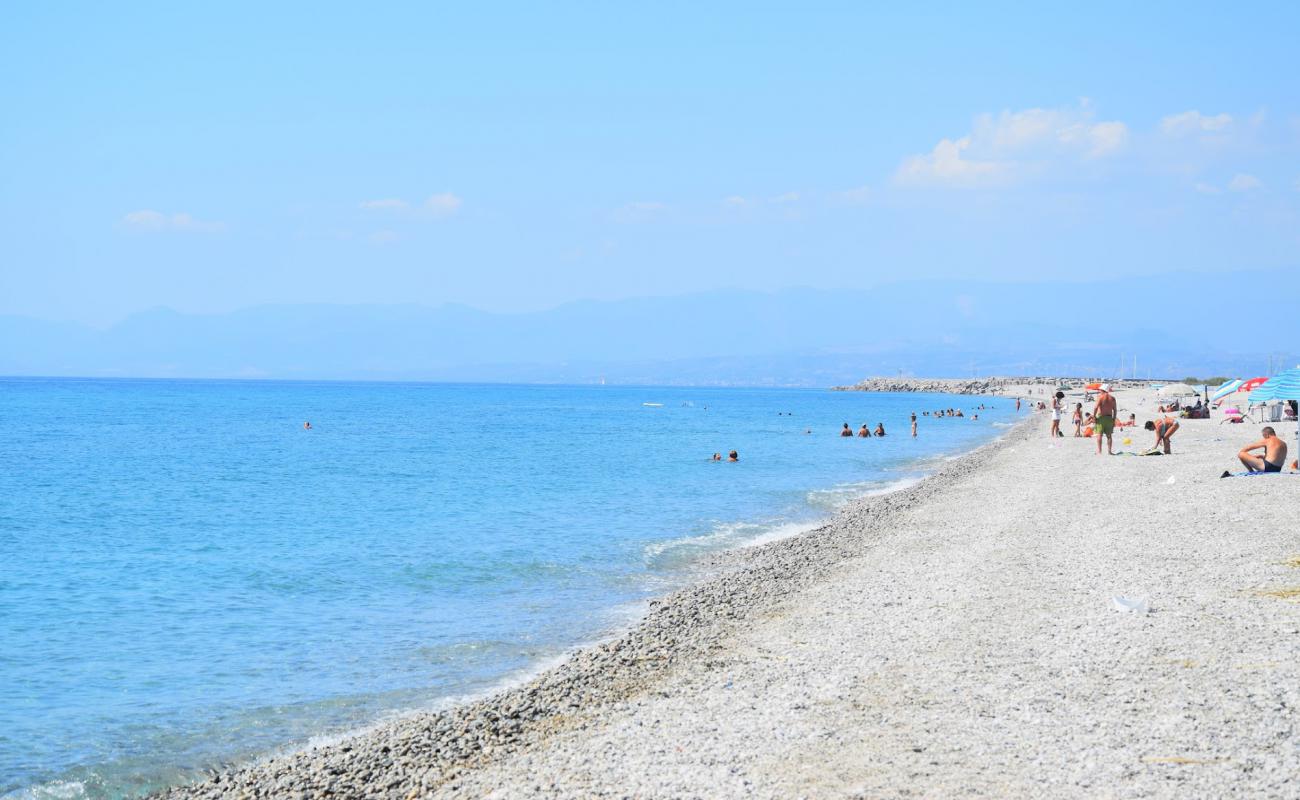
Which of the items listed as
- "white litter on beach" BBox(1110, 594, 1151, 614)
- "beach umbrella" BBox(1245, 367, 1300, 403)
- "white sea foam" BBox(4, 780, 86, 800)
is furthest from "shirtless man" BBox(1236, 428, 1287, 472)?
"white sea foam" BBox(4, 780, 86, 800)

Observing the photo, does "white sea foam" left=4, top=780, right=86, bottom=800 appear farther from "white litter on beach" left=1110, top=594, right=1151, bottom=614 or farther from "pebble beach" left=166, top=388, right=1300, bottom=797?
"white litter on beach" left=1110, top=594, right=1151, bottom=614

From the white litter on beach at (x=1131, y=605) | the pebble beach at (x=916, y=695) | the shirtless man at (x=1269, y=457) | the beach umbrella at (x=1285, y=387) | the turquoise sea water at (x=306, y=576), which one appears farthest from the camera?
the shirtless man at (x=1269, y=457)

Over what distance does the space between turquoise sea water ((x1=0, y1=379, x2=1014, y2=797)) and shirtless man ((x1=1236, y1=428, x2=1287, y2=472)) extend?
890 cm

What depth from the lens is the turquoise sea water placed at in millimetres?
10070

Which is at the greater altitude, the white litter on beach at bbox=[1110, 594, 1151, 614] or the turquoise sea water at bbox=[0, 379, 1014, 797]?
the white litter on beach at bbox=[1110, 594, 1151, 614]

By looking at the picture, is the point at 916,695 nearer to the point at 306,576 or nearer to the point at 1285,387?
the point at 306,576

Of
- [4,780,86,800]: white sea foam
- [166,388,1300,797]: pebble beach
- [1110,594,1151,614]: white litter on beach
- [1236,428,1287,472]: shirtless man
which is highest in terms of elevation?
[1236,428,1287,472]: shirtless man

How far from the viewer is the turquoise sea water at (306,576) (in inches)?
396

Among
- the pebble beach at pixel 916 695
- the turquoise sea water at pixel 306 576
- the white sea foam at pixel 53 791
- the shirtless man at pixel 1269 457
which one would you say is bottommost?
the white sea foam at pixel 53 791

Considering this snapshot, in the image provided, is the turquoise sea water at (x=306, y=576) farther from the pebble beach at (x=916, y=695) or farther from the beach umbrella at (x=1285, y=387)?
the beach umbrella at (x=1285, y=387)

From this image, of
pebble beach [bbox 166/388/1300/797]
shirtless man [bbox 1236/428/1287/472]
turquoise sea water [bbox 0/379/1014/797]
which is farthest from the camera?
shirtless man [bbox 1236/428/1287/472]

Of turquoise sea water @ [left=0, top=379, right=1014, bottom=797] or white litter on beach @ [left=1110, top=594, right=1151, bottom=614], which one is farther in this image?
white litter on beach @ [left=1110, top=594, right=1151, bottom=614]

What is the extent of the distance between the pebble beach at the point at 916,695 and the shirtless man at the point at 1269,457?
24.0 ft

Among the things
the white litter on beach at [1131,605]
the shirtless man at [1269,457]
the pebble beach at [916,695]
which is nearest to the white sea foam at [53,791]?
the pebble beach at [916,695]
